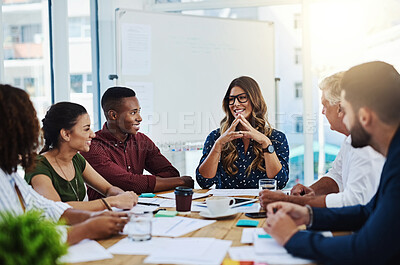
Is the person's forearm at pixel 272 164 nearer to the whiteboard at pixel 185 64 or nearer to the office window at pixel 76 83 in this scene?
the whiteboard at pixel 185 64

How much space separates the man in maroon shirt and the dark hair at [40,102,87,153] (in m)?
0.49

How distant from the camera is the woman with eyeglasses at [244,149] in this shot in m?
2.65

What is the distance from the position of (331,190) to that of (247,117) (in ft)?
2.70

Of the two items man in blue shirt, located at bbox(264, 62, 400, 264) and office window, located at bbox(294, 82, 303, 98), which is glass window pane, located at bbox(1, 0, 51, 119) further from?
office window, located at bbox(294, 82, 303, 98)

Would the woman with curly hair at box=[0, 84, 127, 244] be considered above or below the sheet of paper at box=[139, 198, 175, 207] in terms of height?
above

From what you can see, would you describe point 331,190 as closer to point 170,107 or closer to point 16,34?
point 170,107

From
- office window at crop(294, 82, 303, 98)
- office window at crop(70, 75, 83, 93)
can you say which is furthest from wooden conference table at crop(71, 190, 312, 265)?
office window at crop(294, 82, 303, 98)

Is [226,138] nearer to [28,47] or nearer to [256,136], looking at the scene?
[256,136]

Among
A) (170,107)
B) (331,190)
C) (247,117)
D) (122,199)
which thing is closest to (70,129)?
(122,199)

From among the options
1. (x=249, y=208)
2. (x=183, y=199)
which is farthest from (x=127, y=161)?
(x=249, y=208)

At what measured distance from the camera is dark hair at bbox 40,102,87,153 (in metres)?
2.16

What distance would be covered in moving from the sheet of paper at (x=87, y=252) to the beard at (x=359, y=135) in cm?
84

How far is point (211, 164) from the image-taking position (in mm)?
2695

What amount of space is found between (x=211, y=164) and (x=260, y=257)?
1.48m
